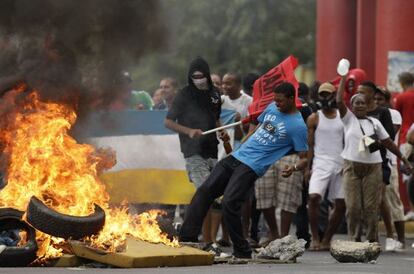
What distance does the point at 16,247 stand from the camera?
11016mm

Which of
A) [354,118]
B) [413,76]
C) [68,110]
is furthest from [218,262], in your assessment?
[413,76]

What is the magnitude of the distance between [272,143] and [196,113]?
182cm

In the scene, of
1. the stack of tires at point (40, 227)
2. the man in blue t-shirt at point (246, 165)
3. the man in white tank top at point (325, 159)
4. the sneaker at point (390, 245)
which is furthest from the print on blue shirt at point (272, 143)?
the sneaker at point (390, 245)

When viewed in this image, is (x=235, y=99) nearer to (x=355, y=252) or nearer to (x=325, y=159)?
(x=325, y=159)

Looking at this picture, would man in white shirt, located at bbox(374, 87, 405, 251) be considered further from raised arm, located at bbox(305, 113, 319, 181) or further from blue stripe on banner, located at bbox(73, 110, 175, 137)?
blue stripe on banner, located at bbox(73, 110, 175, 137)

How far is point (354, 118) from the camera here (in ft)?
46.8

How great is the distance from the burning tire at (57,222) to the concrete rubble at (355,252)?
7.69ft

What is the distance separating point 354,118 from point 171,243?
322 centimetres

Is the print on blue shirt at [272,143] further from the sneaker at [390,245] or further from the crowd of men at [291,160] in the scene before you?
the sneaker at [390,245]

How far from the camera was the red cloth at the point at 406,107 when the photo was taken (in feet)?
55.8

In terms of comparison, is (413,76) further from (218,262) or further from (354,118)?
(218,262)

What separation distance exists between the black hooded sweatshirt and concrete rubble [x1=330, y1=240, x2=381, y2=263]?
2415 millimetres

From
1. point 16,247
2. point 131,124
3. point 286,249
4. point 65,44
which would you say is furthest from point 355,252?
point 131,124

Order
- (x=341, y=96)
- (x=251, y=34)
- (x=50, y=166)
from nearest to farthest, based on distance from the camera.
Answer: (x=50, y=166) < (x=341, y=96) < (x=251, y=34)
